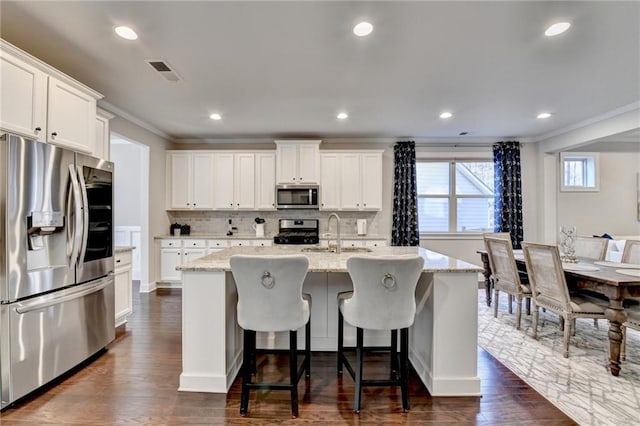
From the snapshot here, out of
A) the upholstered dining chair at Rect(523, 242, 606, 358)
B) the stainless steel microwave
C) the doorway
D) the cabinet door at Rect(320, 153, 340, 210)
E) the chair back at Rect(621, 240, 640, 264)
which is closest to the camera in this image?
the upholstered dining chair at Rect(523, 242, 606, 358)

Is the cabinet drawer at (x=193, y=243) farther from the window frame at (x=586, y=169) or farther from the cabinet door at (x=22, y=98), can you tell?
the window frame at (x=586, y=169)

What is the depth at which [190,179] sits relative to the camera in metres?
5.39

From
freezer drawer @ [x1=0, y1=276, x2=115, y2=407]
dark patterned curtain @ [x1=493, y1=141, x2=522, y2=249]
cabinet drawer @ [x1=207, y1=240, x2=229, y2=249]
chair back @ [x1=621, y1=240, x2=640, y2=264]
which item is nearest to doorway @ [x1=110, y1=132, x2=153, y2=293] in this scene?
cabinet drawer @ [x1=207, y1=240, x2=229, y2=249]

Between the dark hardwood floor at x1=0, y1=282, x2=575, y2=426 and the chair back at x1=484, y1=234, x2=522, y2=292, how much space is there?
1.17 m

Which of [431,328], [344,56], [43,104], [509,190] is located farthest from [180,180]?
[509,190]

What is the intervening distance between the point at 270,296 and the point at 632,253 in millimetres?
3911

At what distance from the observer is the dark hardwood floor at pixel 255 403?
1.90 m

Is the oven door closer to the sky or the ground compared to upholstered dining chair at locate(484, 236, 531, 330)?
closer to the sky

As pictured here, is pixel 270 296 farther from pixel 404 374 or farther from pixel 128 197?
pixel 128 197

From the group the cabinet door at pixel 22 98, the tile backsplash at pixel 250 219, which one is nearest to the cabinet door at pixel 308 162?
the tile backsplash at pixel 250 219

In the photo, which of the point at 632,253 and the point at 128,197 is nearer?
the point at 632,253

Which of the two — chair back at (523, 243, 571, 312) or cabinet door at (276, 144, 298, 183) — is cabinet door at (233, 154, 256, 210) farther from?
chair back at (523, 243, 571, 312)

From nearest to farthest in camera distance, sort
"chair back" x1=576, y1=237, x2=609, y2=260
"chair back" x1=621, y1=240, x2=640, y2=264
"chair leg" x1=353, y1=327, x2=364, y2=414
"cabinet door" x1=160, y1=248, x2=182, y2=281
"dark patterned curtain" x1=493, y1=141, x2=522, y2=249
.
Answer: "chair leg" x1=353, y1=327, x2=364, y2=414, "chair back" x1=621, y1=240, x2=640, y2=264, "chair back" x1=576, y1=237, x2=609, y2=260, "cabinet door" x1=160, y1=248, x2=182, y2=281, "dark patterned curtain" x1=493, y1=141, x2=522, y2=249

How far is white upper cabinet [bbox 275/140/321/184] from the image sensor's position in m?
5.21
